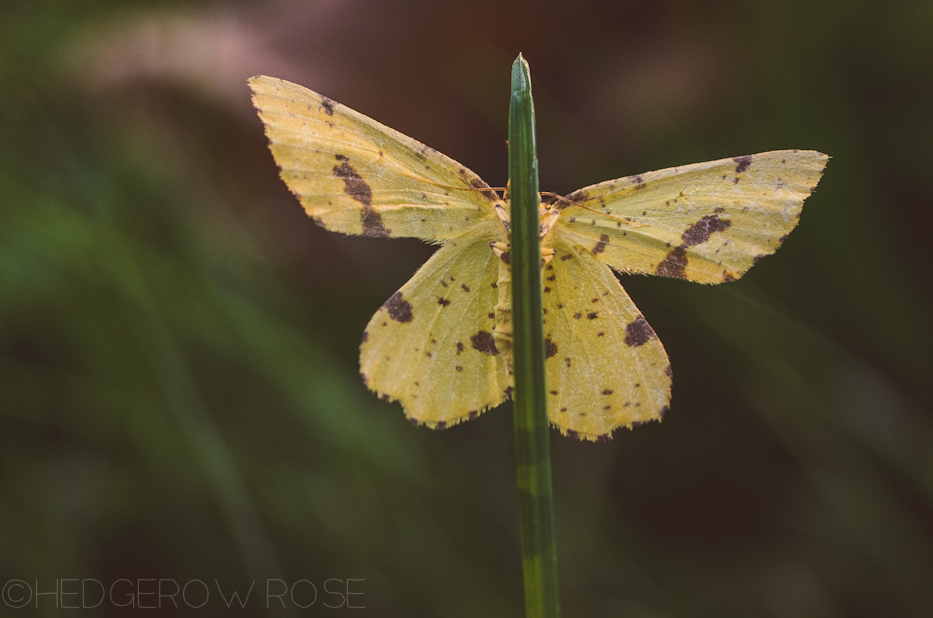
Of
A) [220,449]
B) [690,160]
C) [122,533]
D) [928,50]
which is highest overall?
[928,50]

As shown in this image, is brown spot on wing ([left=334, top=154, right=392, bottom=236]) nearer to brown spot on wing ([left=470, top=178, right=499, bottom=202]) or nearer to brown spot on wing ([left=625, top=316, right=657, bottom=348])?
brown spot on wing ([left=470, top=178, right=499, bottom=202])

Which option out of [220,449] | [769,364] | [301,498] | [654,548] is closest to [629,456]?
[654,548]

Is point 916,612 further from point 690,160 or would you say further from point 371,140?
point 371,140

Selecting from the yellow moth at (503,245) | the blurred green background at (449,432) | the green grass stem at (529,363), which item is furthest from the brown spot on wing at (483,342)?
the blurred green background at (449,432)

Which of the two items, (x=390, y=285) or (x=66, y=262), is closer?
(x=66, y=262)

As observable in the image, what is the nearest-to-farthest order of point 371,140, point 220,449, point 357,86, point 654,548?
point 371,140, point 357,86, point 220,449, point 654,548

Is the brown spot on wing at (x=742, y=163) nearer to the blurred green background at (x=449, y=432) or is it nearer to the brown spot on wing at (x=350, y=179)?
the brown spot on wing at (x=350, y=179)

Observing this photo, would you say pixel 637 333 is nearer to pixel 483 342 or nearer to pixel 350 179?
pixel 483 342
